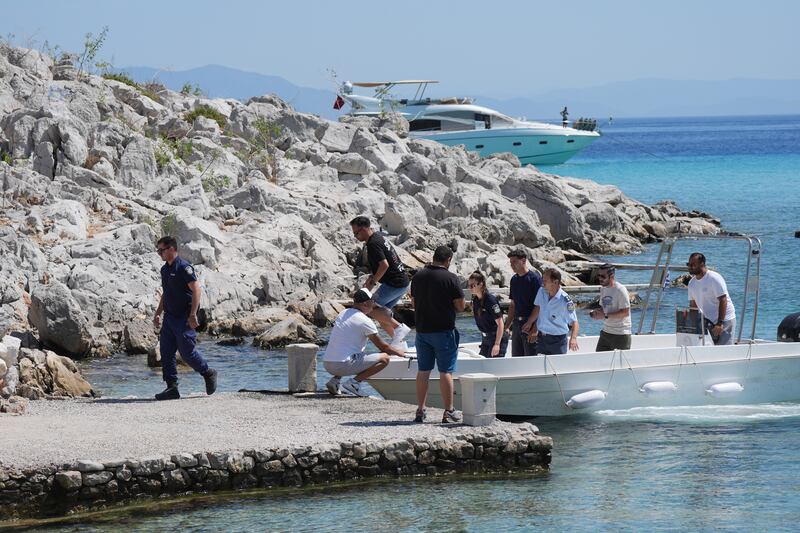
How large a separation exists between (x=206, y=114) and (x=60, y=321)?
21045 mm

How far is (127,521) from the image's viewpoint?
1027 centimetres

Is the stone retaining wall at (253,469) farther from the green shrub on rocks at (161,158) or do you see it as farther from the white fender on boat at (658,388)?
the green shrub on rocks at (161,158)

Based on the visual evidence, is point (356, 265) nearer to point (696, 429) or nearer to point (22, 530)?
point (696, 429)

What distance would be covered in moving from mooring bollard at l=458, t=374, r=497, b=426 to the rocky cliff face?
6383 mm

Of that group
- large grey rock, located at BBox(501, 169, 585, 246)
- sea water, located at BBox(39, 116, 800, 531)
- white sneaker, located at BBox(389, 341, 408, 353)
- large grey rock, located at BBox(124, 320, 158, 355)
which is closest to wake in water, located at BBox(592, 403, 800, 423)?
sea water, located at BBox(39, 116, 800, 531)

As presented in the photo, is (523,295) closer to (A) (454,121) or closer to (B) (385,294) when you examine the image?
(B) (385,294)

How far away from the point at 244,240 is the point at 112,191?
4290 millimetres

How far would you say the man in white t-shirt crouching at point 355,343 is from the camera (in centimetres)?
1289

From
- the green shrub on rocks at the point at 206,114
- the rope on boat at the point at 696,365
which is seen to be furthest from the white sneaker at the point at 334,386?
the green shrub on rocks at the point at 206,114

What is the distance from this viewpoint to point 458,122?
67562mm

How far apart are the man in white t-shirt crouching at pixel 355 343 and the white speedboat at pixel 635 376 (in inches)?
45.8

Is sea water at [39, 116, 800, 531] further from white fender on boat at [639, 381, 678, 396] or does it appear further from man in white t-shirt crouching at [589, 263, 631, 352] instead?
man in white t-shirt crouching at [589, 263, 631, 352]

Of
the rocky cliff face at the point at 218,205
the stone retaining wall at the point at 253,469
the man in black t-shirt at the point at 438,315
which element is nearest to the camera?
the stone retaining wall at the point at 253,469

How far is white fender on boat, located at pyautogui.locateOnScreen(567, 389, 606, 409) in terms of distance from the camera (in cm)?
1455
